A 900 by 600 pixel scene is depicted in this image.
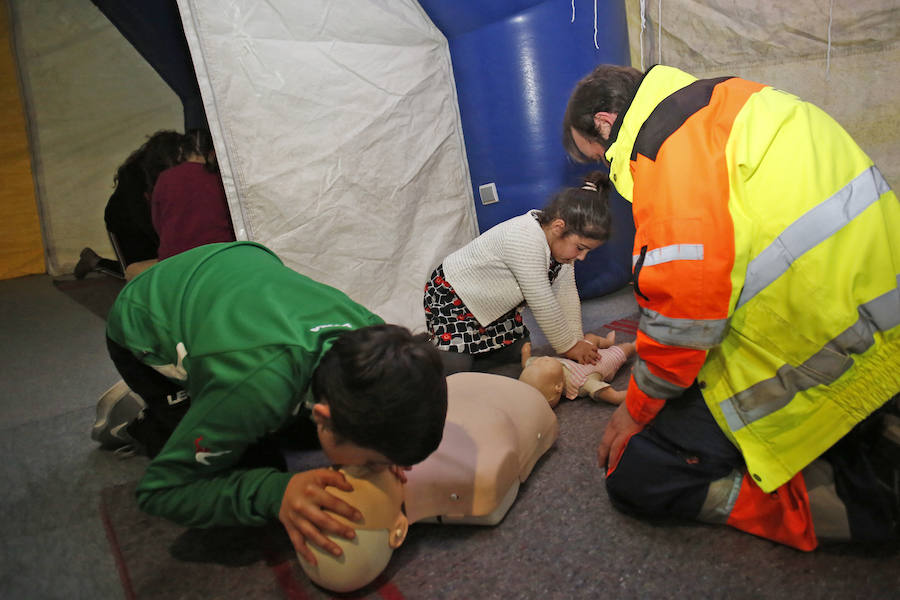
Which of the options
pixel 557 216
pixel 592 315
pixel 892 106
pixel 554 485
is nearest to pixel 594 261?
pixel 592 315

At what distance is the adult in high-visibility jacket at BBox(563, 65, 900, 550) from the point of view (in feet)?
3.05

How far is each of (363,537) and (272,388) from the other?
291 mm

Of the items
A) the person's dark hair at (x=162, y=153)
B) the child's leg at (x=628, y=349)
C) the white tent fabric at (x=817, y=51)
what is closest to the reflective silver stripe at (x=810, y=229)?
the child's leg at (x=628, y=349)

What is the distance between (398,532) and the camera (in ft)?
3.47

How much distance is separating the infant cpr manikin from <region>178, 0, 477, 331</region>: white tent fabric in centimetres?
82

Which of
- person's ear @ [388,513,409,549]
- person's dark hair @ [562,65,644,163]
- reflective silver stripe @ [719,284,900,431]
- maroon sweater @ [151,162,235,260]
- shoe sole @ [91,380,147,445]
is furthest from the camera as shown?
maroon sweater @ [151,162,235,260]

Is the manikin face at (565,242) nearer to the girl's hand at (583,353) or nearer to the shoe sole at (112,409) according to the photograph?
the girl's hand at (583,353)

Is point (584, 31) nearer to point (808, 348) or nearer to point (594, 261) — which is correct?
point (594, 261)

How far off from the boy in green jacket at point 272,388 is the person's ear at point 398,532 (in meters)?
0.08

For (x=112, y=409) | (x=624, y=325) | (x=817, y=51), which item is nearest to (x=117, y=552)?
(x=112, y=409)

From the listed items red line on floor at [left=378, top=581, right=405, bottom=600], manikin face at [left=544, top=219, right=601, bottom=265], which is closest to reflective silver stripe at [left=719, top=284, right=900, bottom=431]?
red line on floor at [left=378, top=581, right=405, bottom=600]

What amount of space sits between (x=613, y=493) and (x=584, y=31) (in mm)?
1636

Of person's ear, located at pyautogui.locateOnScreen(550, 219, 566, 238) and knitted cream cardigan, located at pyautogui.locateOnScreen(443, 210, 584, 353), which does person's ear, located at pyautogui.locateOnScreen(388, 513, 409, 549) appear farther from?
person's ear, located at pyautogui.locateOnScreen(550, 219, 566, 238)

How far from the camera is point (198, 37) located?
1.76m
